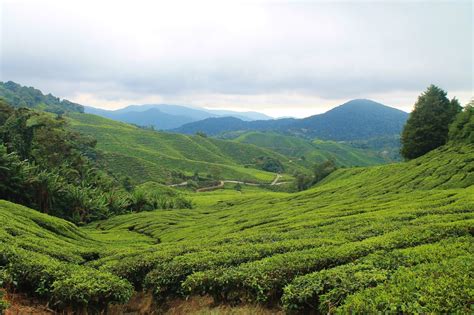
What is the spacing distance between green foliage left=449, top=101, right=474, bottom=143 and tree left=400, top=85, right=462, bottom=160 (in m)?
7.59

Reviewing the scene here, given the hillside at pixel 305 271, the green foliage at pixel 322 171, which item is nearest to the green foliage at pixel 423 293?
the hillside at pixel 305 271

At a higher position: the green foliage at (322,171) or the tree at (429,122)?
the tree at (429,122)

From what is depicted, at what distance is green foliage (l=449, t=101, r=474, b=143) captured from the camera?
170ft

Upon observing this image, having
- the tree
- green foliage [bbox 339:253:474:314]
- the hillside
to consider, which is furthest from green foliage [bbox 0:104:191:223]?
the tree

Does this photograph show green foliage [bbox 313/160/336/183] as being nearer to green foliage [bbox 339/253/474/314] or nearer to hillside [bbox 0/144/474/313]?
hillside [bbox 0/144/474/313]

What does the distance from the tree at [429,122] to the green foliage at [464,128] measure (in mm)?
7590

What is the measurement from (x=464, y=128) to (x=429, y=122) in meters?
14.0

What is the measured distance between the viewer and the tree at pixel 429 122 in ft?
218

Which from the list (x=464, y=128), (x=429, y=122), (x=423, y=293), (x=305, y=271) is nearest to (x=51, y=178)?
(x=305, y=271)

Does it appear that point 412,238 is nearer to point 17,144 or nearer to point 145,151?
point 17,144

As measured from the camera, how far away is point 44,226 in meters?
30.8

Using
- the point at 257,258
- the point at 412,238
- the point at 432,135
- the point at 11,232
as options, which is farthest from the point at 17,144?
the point at 432,135

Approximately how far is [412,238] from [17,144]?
214ft

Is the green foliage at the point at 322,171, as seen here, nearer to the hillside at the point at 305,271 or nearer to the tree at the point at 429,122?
the tree at the point at 429,122
